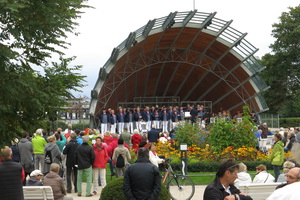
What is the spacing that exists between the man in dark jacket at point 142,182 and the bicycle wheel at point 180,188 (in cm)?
578

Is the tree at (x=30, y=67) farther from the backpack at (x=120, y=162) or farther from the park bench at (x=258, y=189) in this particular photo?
the backpack at (x=120, y=162)

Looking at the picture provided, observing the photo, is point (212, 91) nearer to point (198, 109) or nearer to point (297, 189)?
point (198, 109)

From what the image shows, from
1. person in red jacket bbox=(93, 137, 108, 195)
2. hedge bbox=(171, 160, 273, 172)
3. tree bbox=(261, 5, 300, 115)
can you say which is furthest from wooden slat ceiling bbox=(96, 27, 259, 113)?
person in red jacket bbox=(93, 137, 108, 195)

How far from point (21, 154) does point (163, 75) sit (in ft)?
95.1

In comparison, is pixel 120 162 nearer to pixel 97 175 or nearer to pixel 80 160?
pixel 97 175

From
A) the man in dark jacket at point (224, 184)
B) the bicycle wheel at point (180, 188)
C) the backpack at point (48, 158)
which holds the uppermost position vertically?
the man in dark jacket at point (224, 184)

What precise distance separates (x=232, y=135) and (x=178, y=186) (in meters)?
8.67

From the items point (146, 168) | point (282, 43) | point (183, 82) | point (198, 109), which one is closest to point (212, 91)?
point (183, 82)

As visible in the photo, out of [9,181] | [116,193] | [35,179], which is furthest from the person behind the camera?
[35,179]

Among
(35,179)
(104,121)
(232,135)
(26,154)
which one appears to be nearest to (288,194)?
(35,179)

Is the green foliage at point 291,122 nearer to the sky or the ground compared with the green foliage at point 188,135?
nearer to the sky

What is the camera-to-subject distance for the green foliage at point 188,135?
78.0 ft

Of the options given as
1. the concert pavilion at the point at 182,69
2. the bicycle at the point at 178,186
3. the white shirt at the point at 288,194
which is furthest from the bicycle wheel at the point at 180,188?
the concert pavilion at the point at 182,69

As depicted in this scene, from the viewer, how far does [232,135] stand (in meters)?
22.5
